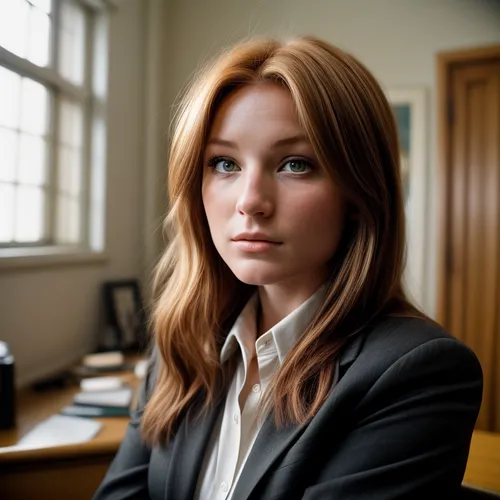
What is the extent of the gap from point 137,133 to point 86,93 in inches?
16.1

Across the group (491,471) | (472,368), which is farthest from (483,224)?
(472,368)

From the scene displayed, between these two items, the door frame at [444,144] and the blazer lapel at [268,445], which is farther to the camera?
the door frame at [444,144]

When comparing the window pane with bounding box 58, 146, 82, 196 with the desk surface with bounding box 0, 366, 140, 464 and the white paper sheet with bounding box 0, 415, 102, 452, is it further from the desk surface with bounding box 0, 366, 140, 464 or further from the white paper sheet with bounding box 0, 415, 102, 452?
the white paper sheet with bounding box 0, 415, 102, 452

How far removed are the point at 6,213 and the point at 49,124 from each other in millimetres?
497

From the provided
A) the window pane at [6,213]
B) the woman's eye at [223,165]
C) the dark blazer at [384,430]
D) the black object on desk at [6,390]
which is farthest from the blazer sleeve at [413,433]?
the window pane at [6,213]

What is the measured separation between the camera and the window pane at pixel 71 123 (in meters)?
2.25

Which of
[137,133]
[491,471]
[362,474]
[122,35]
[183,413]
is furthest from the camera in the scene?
[137,133]

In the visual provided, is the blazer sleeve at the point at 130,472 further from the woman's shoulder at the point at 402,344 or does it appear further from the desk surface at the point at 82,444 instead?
the woman's shoulder at the point at 402,344

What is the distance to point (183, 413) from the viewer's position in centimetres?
92

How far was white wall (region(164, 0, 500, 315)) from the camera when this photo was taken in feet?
8.57

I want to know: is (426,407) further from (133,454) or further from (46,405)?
(46,405)

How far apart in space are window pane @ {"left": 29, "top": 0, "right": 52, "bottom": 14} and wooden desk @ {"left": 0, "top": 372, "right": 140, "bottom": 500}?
169 cm

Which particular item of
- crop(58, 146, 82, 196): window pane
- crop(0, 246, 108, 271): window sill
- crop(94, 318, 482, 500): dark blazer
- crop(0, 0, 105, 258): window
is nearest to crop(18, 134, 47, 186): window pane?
crop(0, 0, 105, 258): window

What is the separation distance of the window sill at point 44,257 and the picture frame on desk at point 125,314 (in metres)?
0.16
